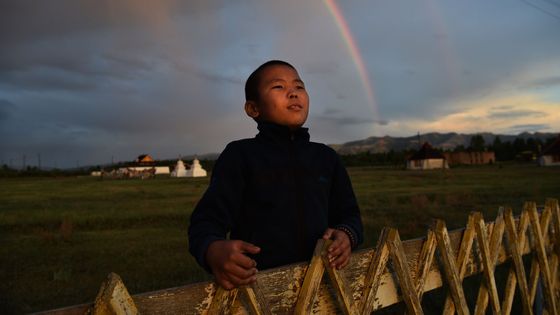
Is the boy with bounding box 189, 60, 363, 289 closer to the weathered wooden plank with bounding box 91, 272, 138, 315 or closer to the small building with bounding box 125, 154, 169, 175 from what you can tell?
the weathered wooden plank with bounding box 91, 272, 138, 315

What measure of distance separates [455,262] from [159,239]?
36.8 ft

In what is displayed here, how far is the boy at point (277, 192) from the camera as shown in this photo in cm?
197

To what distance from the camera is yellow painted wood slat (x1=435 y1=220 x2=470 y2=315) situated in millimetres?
2688

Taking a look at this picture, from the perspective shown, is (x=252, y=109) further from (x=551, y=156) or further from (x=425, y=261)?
(x=551, y=156)

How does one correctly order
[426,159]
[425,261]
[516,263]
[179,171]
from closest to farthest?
[425,261] → [516,263] → [179,171] → [426,159]

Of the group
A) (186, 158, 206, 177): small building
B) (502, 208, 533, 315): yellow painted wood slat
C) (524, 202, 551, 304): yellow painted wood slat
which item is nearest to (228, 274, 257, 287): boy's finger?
(502, 208, 533, 315): yellow painted wood slat

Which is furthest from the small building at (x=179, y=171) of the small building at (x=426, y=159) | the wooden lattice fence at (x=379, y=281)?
the wooden lattice fence at (x=379, y=281)

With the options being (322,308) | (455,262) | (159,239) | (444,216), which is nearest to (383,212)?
(444,216)

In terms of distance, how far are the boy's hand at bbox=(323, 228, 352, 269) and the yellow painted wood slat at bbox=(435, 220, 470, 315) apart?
0.96 metres

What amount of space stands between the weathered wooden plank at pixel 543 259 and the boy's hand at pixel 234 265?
134 inches

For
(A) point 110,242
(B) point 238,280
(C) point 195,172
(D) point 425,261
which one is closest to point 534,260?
(D) point 425,261

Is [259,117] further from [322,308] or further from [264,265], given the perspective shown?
[322,308]

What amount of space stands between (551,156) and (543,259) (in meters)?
80.9

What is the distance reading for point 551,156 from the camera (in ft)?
238
